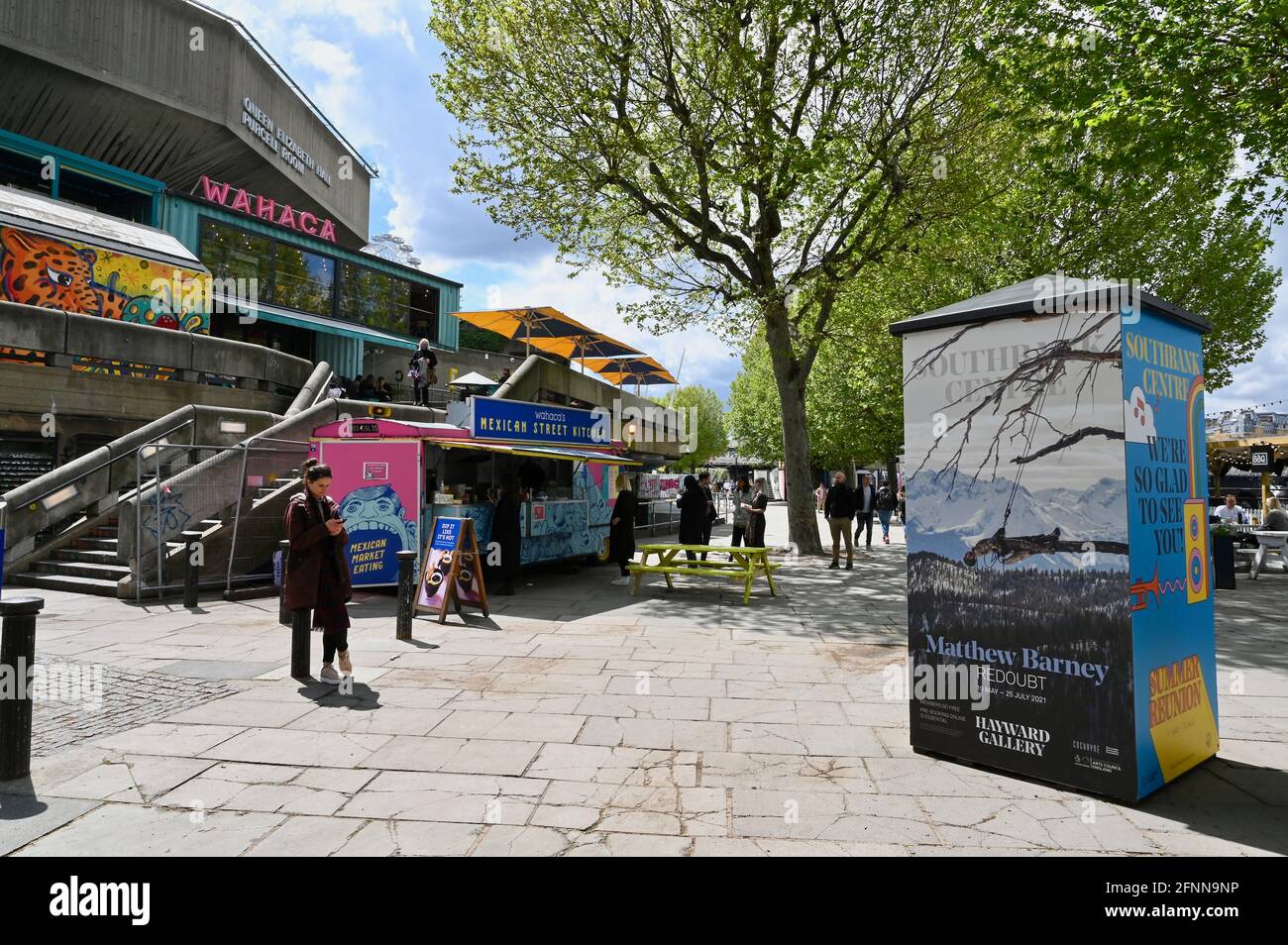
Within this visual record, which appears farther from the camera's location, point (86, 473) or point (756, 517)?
point (756, 517)

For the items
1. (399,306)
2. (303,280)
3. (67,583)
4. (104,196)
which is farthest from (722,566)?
(104,196)

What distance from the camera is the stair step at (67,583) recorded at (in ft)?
34.6

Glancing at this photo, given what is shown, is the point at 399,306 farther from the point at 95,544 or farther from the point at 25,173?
the point at 95,544

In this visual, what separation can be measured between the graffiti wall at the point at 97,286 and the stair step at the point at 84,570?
4.36 metres

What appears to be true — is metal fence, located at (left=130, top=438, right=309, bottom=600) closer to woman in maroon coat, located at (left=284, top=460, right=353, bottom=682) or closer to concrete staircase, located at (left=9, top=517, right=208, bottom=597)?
concrete staircase, located at (left=9, top=517, right=208, bottom=597)

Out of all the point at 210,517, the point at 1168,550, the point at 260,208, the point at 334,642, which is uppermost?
the point at 260,208

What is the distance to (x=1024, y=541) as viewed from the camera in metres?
4.30

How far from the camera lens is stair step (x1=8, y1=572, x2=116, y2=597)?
10.6 metres

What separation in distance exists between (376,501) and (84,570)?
4.47 meters

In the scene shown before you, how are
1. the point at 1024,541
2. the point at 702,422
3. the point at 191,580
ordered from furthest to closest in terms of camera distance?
the point at 702,422 → the point at 191,580 → the point at 1024,541

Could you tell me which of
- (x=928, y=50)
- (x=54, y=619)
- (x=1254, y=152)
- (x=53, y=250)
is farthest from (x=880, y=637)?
(x=53, y=250)

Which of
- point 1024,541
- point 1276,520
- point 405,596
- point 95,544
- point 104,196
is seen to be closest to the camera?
point 1024,541

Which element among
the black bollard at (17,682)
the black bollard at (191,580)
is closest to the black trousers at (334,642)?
the black bollard at (17,682)

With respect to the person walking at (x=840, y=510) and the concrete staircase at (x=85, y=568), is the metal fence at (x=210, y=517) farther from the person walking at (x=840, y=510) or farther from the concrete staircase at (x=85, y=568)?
the person walking at (x=840, y=510)
